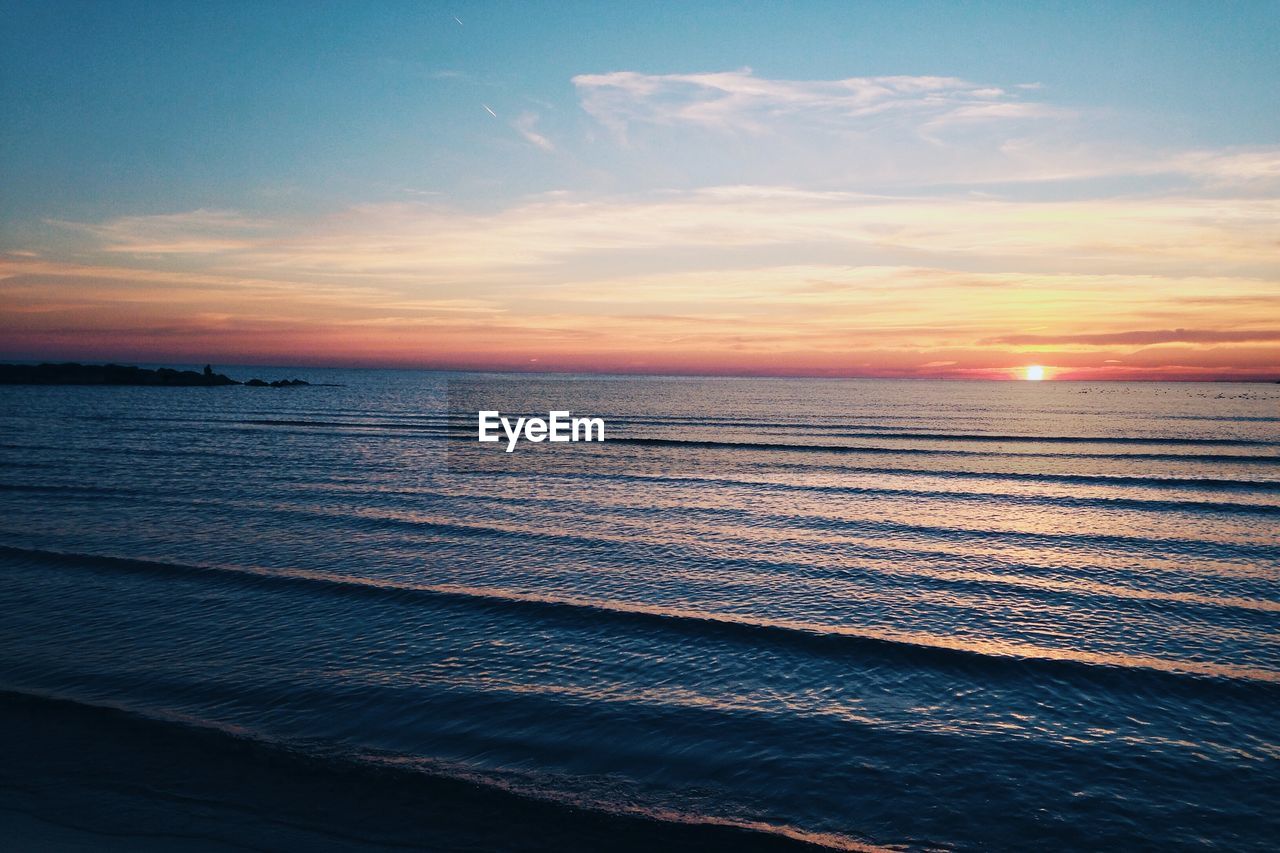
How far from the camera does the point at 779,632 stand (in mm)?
12570

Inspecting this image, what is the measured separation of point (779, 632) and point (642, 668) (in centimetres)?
286

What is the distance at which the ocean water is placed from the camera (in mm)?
7184

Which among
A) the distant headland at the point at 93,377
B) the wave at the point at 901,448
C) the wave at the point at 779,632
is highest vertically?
the distant headland at the point at 93,377

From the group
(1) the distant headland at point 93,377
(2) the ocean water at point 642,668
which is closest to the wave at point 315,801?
(2) the ocean water at point 642,668

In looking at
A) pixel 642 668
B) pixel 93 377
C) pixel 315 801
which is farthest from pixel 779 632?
pixel 93 377

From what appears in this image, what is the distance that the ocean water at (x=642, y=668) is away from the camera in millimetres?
7184

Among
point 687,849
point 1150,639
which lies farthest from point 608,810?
point 1150,639

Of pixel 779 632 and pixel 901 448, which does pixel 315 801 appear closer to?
pixel 779 632

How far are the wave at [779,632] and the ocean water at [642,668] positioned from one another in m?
0.08

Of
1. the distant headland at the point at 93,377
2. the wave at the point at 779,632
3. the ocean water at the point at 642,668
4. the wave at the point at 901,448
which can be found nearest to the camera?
the ocean water at the point at 642,668

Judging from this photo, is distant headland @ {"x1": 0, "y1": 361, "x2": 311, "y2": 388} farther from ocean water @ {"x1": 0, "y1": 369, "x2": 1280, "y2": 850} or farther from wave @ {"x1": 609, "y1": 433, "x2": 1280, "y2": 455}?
ocean water @ {"x1": 0, "y1": 369, "x2": 1280, "y2": 850}

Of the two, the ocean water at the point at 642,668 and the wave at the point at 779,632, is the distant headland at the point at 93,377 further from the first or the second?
the wave at the point at 779,632

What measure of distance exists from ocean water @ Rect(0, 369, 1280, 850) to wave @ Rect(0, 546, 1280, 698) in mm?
79

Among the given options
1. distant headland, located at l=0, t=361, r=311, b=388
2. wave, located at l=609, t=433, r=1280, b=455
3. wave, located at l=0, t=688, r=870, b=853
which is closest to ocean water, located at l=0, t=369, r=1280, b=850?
wave, located at l=0, t=688, r=870, b=853
